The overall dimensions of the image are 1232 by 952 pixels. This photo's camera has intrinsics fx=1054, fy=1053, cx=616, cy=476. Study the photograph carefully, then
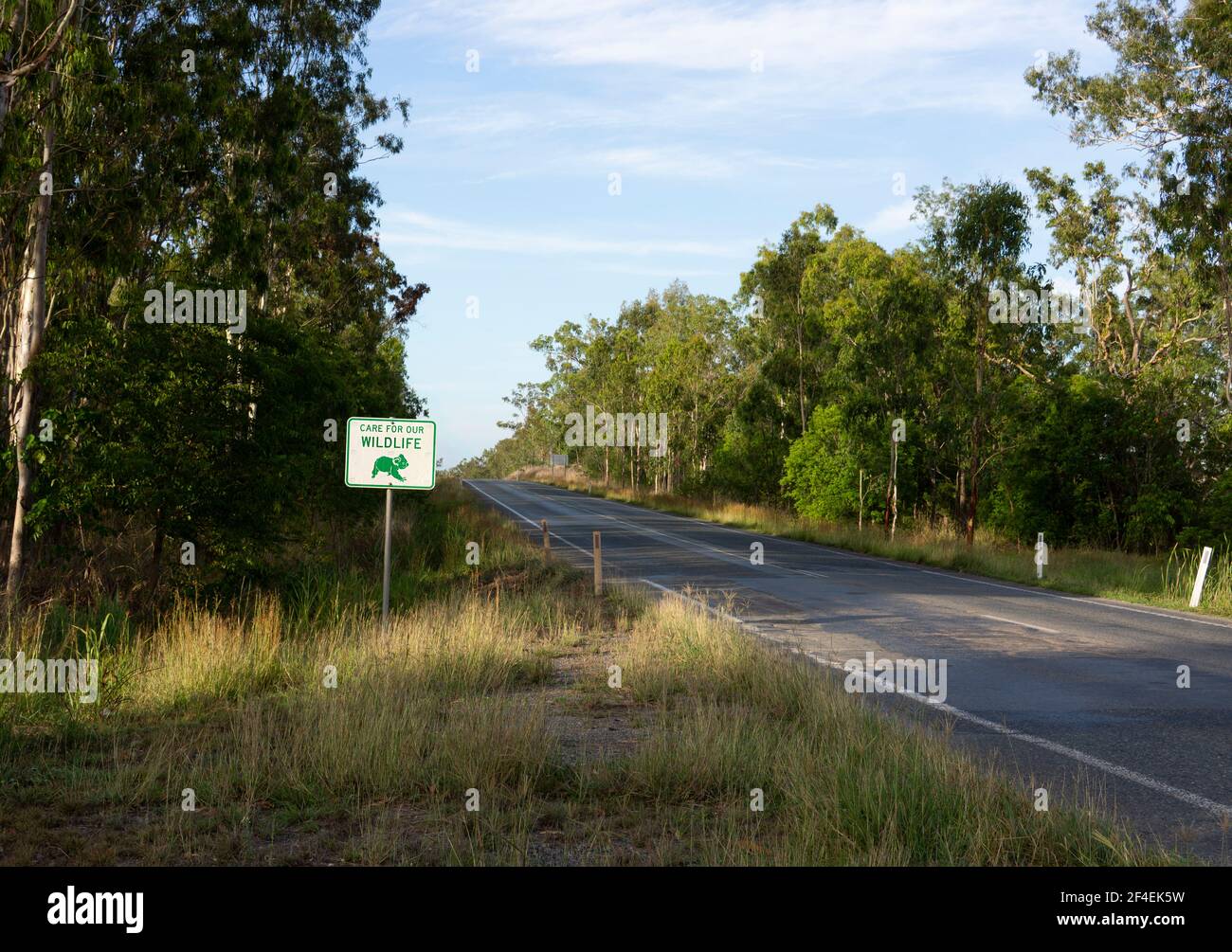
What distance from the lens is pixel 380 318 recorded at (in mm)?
36312

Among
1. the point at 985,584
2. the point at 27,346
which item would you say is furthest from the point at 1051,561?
the point at 27,346

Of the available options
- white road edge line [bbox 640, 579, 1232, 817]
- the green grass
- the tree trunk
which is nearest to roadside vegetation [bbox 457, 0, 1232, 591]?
the green grass

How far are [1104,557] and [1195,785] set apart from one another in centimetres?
1892

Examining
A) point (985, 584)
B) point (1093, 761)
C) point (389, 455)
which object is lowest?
point (985, 584)

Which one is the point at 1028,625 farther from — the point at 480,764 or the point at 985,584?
the point at 480,764

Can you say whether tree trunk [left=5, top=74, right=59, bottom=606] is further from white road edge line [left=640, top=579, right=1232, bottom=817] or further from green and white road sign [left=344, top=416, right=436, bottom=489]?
white road edge line [left=640, top=579, right=1232, bottom=817]

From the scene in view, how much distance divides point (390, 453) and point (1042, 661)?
23.7ft

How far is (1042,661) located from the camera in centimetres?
1119

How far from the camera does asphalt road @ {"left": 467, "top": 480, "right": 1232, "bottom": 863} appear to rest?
6480mm

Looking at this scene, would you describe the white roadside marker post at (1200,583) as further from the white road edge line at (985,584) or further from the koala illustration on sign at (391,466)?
the koala illustration on sign at (391,466)

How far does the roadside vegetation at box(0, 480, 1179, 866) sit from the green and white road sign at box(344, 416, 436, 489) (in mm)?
1690

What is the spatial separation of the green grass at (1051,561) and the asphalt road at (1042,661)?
1.06 metres

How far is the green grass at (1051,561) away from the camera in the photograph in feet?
58.6
